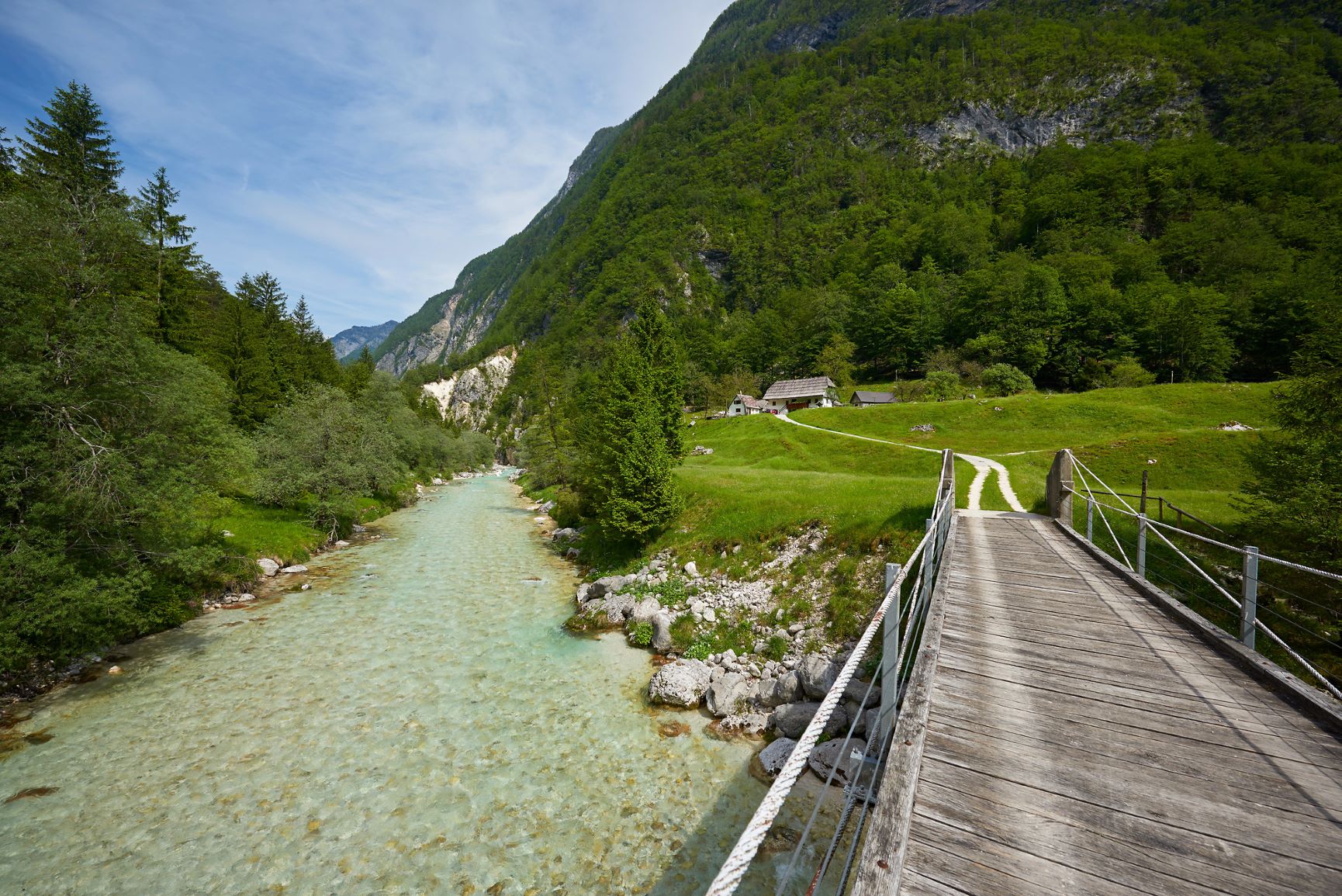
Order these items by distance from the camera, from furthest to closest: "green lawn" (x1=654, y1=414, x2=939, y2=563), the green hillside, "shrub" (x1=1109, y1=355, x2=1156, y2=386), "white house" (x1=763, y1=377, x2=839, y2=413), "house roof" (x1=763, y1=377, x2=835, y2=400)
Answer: "house roof" (x1=763, y1=377, x2=835, y2=400)
"white house" (x1=763, y1=377, x2=839, y2=413)
the green hillside
"shrub" (x1=1109, y1=355, x2=1156, y2=386)
"green lawn" (x1=654, y1=414, x2=939, y2=563)

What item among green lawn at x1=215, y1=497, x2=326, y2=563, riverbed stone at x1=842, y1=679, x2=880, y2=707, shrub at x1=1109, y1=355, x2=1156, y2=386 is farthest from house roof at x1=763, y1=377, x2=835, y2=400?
riverbed stone at x1=842, y1=679, x2=880, y2=707

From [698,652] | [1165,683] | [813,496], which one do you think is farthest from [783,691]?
[813,496]

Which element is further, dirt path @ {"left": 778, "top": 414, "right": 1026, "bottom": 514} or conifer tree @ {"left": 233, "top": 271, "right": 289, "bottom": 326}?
conifer tree @ {"left": 233, "top": 271, "right": 289, "bottom": 326}

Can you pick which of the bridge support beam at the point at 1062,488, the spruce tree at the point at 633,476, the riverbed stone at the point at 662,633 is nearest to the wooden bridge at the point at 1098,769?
the bridge support beam at the point at 1062,488

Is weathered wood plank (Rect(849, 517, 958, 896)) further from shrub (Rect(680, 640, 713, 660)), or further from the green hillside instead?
the green hillside

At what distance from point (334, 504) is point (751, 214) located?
160484 millimetres

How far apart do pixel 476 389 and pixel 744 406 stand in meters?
111

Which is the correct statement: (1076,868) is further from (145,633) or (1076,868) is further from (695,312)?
(695,312)

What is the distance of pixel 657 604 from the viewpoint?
750 inches

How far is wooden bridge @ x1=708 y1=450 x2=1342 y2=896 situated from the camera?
10.4 feet

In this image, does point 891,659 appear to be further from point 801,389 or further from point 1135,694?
point 801,389

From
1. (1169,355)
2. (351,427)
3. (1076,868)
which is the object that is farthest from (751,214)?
(1076,868)

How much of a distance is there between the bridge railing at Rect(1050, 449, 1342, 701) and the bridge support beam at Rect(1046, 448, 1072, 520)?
3 cm

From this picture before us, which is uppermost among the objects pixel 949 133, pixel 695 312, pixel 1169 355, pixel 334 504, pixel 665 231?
pixel 949 133
